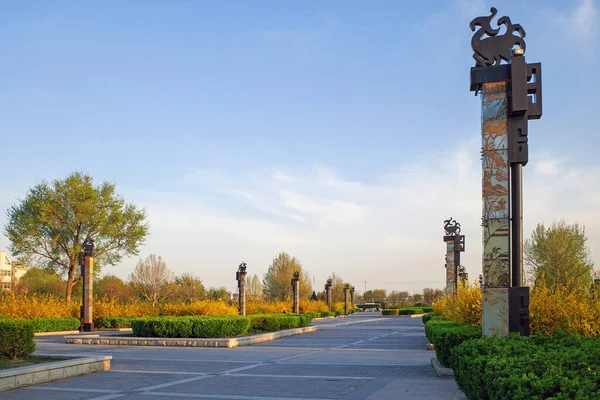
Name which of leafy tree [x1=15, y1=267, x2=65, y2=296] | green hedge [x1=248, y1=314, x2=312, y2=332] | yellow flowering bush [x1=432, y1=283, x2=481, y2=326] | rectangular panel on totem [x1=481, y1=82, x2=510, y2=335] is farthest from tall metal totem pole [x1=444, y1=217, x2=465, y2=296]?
leafy tree [x1=15, y1=267, x2=65, y2=296]

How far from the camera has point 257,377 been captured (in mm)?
11039

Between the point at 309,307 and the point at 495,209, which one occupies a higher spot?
the point at 495,209

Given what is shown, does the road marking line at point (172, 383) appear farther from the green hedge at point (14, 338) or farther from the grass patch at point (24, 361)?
the green hedge at point (14, 338)

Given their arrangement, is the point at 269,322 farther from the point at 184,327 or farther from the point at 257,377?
the point at 257,377

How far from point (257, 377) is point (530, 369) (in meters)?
6.73

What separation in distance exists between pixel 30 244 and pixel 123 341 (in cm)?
1904

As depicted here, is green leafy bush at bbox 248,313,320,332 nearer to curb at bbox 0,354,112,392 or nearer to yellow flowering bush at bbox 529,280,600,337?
curb at bbox 0,354,112,392

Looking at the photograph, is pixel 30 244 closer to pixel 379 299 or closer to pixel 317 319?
pixel 317 319

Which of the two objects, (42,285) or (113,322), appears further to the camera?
(42,285)

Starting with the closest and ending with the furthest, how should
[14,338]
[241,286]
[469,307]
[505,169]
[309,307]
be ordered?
[505,169] < [14,338] < [469,307] < [241,286] < [309,307]

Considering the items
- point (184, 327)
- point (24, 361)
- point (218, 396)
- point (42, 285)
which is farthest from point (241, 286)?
point (42, 285)

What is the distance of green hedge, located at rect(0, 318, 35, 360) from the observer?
36.7ft

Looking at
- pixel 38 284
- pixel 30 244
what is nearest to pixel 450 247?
pixel 30 244

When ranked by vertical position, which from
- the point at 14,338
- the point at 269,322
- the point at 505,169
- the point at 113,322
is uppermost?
the point at 505,169
